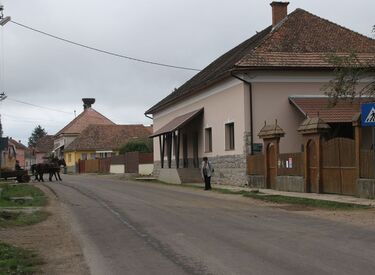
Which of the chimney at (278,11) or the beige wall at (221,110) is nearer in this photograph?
the beige wall at (221,110)

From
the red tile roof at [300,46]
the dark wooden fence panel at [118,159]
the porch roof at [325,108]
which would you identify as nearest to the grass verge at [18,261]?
the porch roof at [325,108]

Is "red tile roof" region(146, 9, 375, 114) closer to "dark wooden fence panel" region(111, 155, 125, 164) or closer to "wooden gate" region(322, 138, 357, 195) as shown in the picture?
"wooden gate" region(322, 138, 357, 195)

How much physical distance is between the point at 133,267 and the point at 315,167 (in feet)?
49.6

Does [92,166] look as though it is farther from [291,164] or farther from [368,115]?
[368,115]

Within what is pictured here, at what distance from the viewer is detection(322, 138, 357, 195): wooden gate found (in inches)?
812

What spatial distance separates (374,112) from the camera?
17.9 meters

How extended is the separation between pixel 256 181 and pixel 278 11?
11311 mm

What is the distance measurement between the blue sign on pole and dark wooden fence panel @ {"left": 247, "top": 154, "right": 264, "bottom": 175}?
9.61 metres

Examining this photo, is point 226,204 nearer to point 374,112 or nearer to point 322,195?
point 322,195

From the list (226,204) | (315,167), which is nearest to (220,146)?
(315,167)

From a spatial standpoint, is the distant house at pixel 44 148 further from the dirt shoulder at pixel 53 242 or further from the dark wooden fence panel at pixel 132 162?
the dirt shoulder at pixel 53 242

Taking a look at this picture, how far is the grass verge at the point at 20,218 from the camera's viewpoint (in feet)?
48.9

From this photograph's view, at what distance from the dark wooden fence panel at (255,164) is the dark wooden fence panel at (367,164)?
26.4 feet

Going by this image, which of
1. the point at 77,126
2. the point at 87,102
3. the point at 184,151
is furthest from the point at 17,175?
the point at 87,102
